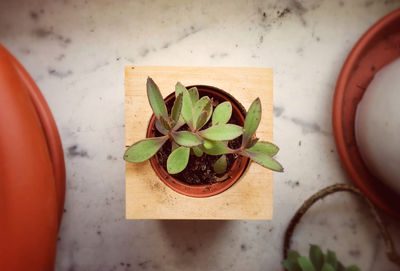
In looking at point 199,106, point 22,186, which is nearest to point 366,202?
point 199,106

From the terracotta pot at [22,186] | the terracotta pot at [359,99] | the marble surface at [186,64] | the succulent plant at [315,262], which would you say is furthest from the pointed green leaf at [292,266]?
the terracotta pot at [22,186]

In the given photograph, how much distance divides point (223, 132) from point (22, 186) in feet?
1.09

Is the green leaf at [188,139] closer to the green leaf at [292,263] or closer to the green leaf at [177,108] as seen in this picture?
the green leaf at [177,108]

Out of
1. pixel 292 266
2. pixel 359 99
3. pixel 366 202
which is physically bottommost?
pixel 292 266

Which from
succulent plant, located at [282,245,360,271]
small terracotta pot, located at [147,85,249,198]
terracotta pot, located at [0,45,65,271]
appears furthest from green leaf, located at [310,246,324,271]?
terracotta pot, located at [0,45,65,271]

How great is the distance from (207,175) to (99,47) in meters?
0.41

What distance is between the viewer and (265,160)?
1.61 feet

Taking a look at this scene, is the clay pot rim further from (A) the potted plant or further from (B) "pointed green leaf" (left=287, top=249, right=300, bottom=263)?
(B) "pointed green leaf" (left=287, top=249, right=300, bottom=263)

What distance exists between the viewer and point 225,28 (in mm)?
776

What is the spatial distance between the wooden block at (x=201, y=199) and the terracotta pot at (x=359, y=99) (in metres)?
0.27

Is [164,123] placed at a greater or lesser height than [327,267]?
greater

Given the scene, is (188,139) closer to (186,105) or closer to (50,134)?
(186,105)

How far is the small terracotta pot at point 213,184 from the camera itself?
0.57 meters

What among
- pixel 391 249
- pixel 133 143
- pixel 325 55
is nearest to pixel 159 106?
pixel 133 143
